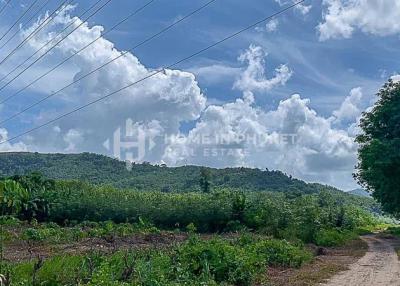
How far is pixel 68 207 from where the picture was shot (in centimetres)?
5341

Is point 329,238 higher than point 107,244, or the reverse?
point 329,238

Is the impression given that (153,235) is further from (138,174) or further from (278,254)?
(138,174)

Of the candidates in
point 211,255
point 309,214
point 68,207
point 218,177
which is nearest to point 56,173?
point 218,177

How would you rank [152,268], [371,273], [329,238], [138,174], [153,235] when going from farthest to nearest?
[138,174], [329,238], [153,235], [371,273], [152,268]

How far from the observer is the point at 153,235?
35.8 metres

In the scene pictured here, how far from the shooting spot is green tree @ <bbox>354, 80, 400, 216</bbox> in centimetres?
4028

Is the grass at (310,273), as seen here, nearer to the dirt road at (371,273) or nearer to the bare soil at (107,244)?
the dirt road at (371,273)

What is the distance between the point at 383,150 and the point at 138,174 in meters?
88.3

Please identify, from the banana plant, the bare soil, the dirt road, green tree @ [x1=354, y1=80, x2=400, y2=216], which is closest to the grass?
the dirt road

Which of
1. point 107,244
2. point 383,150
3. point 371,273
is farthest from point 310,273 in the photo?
point 383,150

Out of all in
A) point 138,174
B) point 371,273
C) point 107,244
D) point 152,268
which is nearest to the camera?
point 152,268

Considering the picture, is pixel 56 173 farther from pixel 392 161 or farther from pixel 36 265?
pixel 36 265

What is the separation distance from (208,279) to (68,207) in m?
40.4

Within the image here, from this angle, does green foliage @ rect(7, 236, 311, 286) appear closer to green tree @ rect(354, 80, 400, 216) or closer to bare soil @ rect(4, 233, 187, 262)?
bare soil @ rect(4, 233, 187, 262)
